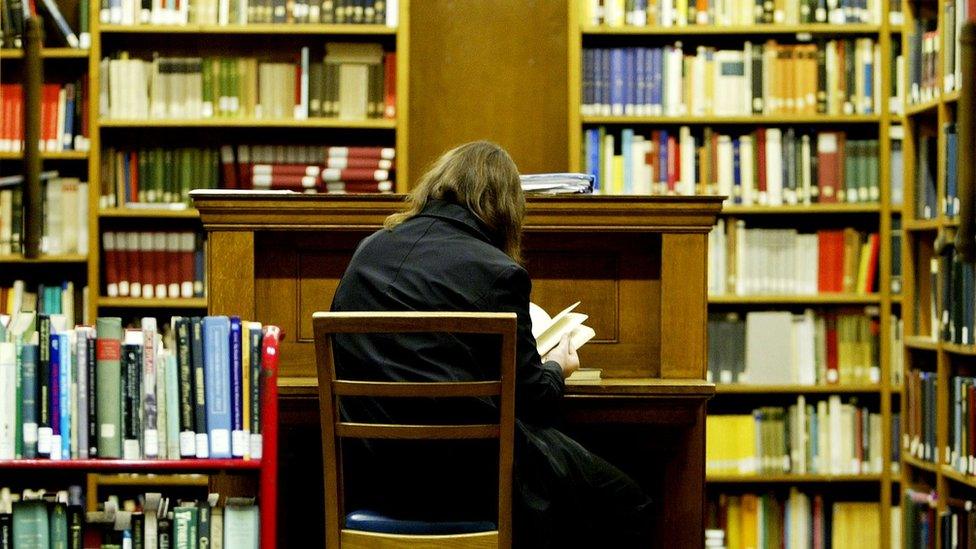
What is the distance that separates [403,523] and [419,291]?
42 centimetres

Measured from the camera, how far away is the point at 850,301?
13.9 feet

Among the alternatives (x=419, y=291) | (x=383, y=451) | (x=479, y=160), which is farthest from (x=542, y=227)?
(x=383, y=451)

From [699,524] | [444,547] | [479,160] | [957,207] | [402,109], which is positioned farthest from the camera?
[402,109]

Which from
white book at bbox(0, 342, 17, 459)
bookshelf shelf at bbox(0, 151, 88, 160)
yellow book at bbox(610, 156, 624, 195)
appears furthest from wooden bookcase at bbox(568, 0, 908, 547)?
white book at bbox(0, 342, 17, 459)

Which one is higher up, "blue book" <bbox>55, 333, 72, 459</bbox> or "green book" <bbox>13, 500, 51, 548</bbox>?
"blue book" <bbox>55, 333, 72, 459</bbox>

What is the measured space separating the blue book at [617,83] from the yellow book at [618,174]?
17cm

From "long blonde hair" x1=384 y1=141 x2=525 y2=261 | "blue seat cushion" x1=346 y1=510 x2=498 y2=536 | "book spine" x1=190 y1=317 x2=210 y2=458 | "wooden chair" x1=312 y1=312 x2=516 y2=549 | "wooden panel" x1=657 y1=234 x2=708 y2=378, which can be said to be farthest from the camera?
"wooden panel" x1=657 y1=234 x2=708 y2=378

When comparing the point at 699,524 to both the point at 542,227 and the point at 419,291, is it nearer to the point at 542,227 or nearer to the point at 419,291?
the point at 542,227

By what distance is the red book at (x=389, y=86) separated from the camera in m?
4.26

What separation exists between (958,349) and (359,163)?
2103 millimetres

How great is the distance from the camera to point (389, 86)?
4273 millimetres

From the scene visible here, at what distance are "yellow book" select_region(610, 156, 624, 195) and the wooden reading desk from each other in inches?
60.1

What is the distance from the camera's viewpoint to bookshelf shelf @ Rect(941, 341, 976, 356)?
3.56 meters

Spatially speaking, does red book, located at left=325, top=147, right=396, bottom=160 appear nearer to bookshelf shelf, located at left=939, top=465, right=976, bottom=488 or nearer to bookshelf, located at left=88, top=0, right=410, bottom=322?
bookshelf, located at left=88, top=0, right=410, bottom=322
